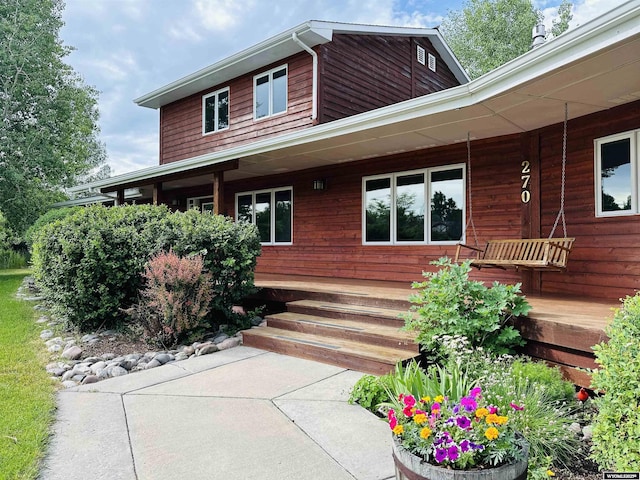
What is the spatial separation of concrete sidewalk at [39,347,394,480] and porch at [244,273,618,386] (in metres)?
0.33

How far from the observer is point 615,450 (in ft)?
6.52

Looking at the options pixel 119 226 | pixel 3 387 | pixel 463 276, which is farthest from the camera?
pixel 119 226

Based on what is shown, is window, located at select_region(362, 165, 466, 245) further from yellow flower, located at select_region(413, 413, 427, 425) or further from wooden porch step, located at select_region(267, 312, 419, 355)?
yellow flower, located at select_region(413, 413, 427, 425)

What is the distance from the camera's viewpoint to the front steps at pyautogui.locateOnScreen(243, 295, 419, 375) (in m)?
3.81

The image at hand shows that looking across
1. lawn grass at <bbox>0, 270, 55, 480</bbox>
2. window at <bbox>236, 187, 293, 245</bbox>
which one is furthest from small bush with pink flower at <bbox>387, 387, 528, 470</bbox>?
window at <bbox>236, 187, 293, 245</bbox>

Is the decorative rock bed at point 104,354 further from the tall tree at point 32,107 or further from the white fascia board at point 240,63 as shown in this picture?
the tall tree at point 32,107

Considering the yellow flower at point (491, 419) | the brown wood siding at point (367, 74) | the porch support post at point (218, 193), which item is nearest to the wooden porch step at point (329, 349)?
the yellow flower at point (491, 419)

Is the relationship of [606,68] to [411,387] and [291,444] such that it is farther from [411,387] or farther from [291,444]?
[291,444]

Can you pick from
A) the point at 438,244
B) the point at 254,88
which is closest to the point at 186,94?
the point at 254,88

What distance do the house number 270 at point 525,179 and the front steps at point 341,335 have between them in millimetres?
2369

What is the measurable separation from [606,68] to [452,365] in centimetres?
281

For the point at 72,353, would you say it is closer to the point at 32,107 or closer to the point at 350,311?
the point at 350,311

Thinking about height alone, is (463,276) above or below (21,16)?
below

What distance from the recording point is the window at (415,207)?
21.0ft
